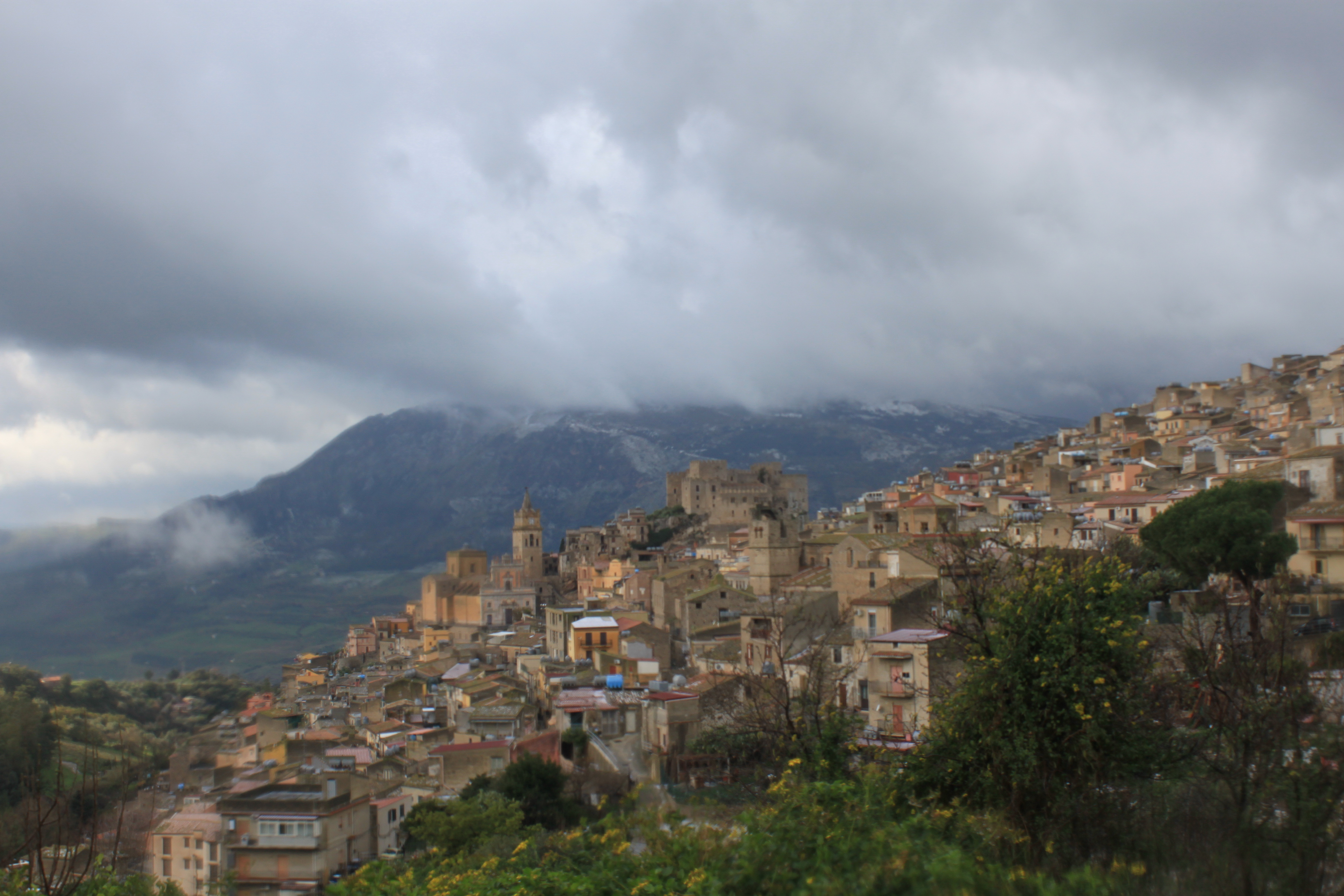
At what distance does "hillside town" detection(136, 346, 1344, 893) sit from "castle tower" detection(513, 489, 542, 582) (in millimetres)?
16323

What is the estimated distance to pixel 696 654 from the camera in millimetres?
47625

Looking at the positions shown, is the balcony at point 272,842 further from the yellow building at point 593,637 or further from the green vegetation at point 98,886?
the yellow building at point 593,637

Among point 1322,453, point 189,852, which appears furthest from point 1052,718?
point 1322,453

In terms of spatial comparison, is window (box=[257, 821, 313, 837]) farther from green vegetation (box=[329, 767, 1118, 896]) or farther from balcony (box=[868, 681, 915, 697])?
balcony (box=[868, 681, 915, 697])

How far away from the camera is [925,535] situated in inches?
1687

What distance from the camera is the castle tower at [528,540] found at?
105 metres

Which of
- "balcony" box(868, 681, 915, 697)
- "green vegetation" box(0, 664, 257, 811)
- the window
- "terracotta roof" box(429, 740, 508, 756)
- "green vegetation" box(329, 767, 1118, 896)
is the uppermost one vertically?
"green vegetation" box(329, 767, 1118, 896)

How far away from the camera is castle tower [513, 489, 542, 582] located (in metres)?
105

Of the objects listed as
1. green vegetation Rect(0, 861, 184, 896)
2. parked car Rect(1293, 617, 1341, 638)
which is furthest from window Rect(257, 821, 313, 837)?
parked car Rect(1293, 617, 1341, 638)

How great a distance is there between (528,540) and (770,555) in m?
57.7

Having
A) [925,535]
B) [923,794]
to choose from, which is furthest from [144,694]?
[923,794]

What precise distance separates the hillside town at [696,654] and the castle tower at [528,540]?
16323mm

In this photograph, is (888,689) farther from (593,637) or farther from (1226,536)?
(593,637)

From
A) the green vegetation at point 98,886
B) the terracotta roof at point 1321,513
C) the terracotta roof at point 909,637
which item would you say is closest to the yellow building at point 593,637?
the terracotta roof at point 909,637
